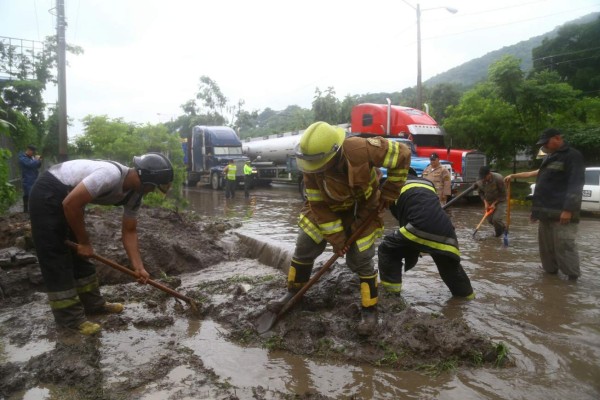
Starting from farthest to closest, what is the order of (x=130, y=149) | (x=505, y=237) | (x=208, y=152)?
(x=208, y=152) < (x=130, y=149) < (x=505, y=237)

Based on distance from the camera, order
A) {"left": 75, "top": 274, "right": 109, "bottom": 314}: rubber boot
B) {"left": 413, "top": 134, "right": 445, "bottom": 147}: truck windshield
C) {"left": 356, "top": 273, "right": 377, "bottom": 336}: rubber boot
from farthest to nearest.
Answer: {"left": 413, "top": 134, "right": 445, "bottom": 147}: truck windshield
{"left": 75, "top": 274, "right": 109, "bottom": 314}: rubber boot
{"left": 356, "top": 273, "right": 377, "bottom": 336}: rubber boot

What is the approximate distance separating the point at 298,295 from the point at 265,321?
35cm

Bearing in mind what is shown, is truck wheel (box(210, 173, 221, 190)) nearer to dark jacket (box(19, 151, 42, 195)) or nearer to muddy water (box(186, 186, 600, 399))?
dark jacket (box(19, 151, 42, 195))

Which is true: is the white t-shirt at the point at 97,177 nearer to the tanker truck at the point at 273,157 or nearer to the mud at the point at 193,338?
the mud at the point at 193,338

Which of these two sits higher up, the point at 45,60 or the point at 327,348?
the point at 45,60

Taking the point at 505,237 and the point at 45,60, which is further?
the point at 45,60

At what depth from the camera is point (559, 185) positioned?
202 inches

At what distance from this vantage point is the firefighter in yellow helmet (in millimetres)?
3434

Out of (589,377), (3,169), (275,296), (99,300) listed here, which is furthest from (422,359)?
(3,169)

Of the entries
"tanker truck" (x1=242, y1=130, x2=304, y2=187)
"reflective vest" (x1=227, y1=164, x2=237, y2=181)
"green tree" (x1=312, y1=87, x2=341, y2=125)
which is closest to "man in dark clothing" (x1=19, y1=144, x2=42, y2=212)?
"reflective vest" (x1=227, y1=164, x2=237, y2=181)

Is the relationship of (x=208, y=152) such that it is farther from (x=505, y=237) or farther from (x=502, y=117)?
(x=505, y=237)

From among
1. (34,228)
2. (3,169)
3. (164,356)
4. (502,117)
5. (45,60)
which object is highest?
(45,60)

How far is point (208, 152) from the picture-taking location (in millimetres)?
22156

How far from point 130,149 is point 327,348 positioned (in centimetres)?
829
